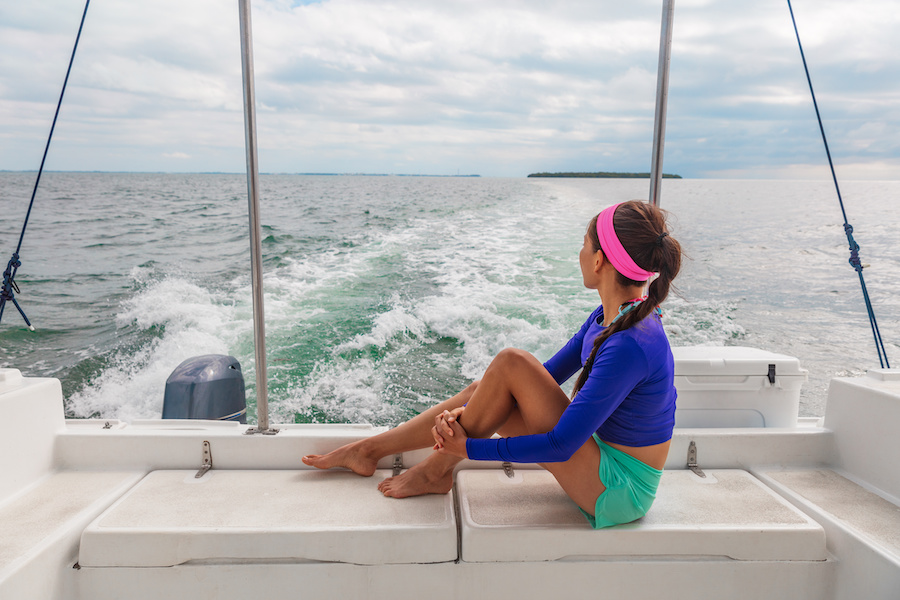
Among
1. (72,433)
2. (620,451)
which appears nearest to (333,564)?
(620,451)

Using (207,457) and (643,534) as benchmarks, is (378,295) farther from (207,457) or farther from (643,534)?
(643,534)

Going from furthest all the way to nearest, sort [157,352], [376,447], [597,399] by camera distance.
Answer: [157,352] → [376,447] → [597,399]

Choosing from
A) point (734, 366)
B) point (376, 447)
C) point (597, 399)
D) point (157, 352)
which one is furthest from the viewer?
point (157, 352)

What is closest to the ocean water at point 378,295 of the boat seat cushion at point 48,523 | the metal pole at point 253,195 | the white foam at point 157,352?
the white foam at point 157,352

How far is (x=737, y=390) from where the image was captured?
158cm

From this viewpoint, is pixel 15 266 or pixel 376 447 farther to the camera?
pixel 15 266

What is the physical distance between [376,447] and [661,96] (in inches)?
44.2

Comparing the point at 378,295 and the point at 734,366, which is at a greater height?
the point at 734,366

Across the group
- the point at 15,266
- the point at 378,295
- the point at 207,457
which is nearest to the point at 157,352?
the point at 378,295

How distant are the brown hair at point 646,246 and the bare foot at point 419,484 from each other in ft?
1.68

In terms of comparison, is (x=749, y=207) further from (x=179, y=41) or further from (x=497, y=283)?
(x=179, y=41)

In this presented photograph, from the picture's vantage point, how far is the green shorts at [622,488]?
3.67 ft

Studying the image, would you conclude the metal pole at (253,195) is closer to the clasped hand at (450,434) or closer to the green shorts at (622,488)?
the clasped hand at (450,434)

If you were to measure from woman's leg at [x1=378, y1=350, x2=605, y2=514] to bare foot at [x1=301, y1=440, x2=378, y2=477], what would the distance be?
13.0 inches
